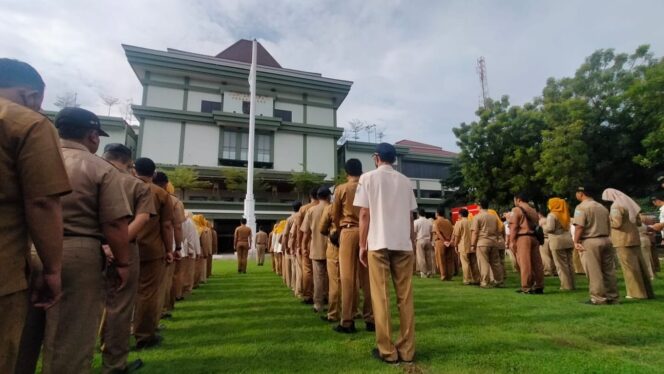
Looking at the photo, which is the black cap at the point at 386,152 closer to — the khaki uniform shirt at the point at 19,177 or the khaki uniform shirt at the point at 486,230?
the khaki uniform shirt at the point at 19,177

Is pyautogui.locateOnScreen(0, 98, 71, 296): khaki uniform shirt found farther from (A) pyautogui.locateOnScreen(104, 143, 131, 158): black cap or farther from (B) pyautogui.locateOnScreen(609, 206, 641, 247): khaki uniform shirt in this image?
(B) pyautogui.locateOnScreen(609, 206, 641, 247): khaki uniform shirt

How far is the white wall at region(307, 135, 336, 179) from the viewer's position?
3269 cm

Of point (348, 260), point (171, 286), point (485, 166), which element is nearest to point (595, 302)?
point (348, 260)

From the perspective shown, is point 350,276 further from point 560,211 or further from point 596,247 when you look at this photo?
point 560,211

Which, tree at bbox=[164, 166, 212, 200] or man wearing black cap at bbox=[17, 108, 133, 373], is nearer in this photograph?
man wearing black cap at bbox=[17, 108, 133, 373]

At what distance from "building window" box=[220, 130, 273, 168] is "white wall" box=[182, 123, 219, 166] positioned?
2.47ft

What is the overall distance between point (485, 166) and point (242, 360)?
848 inches

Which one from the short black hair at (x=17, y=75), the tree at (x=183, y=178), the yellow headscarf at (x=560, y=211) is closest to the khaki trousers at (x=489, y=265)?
the yellow headscarf at (x=560, y=211)

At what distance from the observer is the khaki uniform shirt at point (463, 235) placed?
8859mm

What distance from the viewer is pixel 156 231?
387 cm

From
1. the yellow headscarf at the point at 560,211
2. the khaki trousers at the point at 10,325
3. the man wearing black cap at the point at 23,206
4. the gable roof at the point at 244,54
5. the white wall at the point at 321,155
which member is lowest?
the khaki trousers at the point at 10,325

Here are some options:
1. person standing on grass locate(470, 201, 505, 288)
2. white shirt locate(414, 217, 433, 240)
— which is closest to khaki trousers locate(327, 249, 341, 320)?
person standing on grass locate(470, 201, 505, 288)

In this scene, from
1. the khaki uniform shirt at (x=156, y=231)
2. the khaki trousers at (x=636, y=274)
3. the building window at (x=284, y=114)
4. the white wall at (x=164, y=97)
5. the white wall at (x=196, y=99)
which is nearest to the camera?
the khaki uniform shirt at (x=156, y=231)

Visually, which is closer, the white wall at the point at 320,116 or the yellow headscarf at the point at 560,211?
the yellow headscarf at the point at 560,211
